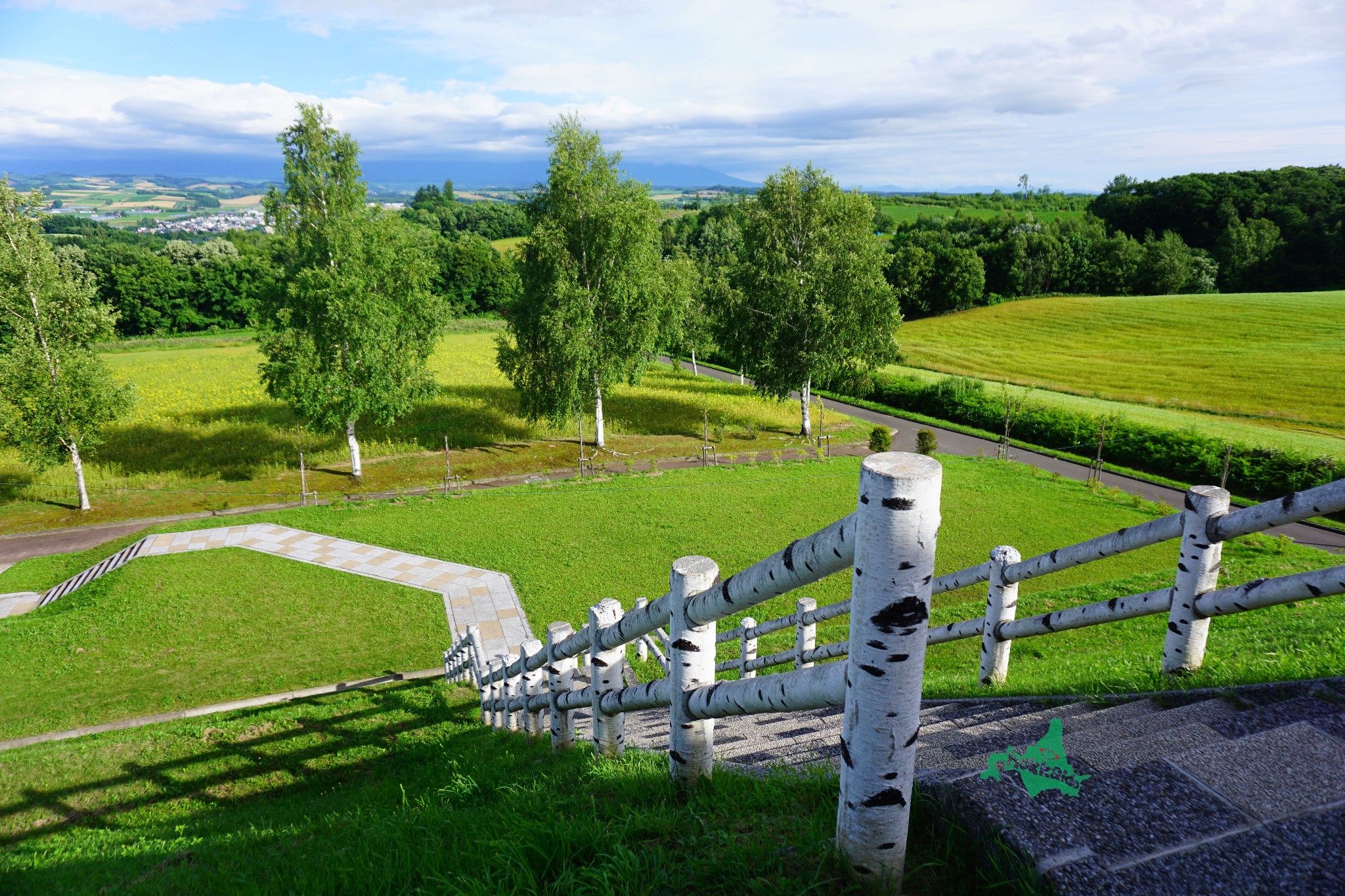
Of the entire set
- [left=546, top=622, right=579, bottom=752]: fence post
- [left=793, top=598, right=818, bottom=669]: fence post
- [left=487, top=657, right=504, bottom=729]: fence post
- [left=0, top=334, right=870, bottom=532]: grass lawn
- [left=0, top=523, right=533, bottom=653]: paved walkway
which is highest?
[left=546, top=622, right=579, bottom=752]: fence post

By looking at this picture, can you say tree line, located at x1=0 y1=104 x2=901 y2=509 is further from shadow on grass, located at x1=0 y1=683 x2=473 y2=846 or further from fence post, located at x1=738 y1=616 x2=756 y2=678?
fence post, located at x1=738 y1=616 x2=756 y2=678

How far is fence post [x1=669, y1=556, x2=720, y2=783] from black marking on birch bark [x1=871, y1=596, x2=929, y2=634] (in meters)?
1.08

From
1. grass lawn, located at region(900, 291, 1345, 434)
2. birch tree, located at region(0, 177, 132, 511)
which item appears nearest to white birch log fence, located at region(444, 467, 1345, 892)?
birch tree, located at region(0, 177, 132, 511)

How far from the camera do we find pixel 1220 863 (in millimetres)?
1997

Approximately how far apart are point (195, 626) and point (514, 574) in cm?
634

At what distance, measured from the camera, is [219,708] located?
409 inches

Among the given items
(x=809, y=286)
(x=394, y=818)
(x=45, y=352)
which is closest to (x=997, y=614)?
(x=394, y=818)

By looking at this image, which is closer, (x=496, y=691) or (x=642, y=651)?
(x=496, y=691)

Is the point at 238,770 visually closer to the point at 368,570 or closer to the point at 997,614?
the point at 368,570

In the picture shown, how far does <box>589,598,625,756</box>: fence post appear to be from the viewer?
13.7 feet

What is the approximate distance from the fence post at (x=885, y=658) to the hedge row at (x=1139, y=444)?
22.6 meters

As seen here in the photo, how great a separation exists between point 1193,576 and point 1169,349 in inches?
2328

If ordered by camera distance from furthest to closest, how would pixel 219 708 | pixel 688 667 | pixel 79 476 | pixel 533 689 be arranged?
1. pixel 79 476
2. pixel 219 708
3. pixel 533 689
4. pixel 688 667

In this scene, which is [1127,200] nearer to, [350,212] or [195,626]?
[350,212]
